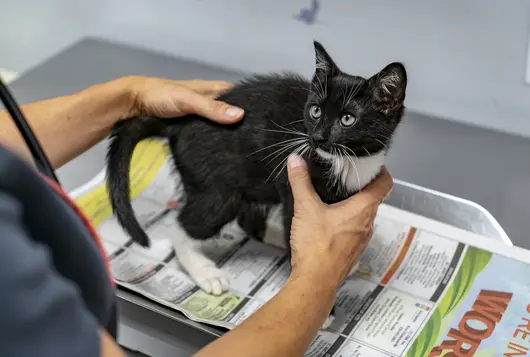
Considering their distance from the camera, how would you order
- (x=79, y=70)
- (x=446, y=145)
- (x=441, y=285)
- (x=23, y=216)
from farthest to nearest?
(x=79, y=70) < (x=446, y=145) < (x=441, y=285) < (x=23, y=216)

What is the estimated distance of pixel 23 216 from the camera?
420 millimetres

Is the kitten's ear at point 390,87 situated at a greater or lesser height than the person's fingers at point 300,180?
greater

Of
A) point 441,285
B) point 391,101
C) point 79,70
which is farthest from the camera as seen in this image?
point 79,70

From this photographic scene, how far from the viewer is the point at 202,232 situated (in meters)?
1.02

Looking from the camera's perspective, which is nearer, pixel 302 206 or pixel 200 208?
pixel 302 206

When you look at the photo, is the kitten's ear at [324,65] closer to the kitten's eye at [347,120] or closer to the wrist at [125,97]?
the kitten's eye at [347,120]

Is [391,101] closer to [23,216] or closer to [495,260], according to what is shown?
[495,260]

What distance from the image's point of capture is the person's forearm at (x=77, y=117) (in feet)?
3.33

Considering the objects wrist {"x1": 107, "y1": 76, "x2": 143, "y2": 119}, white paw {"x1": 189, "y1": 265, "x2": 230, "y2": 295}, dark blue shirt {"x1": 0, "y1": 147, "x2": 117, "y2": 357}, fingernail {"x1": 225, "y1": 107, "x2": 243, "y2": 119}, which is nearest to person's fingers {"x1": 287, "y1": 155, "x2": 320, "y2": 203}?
fingernail {"x1": 225, "y1": 107, "x2": 243, "y2": 119}

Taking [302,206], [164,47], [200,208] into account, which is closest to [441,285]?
[302,206]

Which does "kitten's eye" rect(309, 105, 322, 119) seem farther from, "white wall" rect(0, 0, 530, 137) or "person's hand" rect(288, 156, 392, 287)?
"white wall" rect(0, 0, 530, 137)

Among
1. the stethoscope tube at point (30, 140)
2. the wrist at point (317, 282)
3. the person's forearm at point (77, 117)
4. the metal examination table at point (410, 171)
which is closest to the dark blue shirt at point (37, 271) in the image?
the stethoscope tube at point (30, 140)

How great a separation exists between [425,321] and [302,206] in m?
0.25

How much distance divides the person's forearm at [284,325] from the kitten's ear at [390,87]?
0.25 metres
